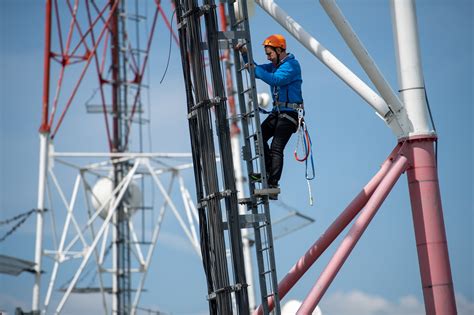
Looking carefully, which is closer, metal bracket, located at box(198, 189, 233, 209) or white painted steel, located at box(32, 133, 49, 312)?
metal bracket, located at box(198, 189, 233, 209)

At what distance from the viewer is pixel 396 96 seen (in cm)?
1412

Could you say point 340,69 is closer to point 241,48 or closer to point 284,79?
point 284,79

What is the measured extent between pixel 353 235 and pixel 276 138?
168 centimetres

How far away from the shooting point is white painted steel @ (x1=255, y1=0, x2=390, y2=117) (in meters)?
14.1

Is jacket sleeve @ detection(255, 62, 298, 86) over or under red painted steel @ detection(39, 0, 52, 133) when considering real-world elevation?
under

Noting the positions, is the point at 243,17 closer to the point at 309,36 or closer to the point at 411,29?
the point at 309,36

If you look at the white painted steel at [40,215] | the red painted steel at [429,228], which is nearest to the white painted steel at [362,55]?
the red painted steel at [429,228]

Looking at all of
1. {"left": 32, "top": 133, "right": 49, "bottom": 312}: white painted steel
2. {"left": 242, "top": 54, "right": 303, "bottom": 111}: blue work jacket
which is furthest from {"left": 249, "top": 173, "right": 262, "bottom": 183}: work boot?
{"left": 32, "top": 133, "right": 49, "bottom": 312}: white painted steel

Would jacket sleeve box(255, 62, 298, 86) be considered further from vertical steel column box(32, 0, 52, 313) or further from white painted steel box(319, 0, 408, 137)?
vertical steel column box(32, 0, 52, 313)

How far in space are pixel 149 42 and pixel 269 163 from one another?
744 inches

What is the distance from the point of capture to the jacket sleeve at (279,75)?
43.0 feet

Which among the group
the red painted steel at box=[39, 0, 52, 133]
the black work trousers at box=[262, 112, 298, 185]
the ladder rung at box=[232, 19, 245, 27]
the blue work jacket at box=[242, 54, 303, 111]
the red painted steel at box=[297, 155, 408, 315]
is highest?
the red painted steel at box=[39, 0, 52, 133]

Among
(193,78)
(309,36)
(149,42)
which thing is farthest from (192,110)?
(149,42)

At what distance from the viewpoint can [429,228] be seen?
13.8 metres
